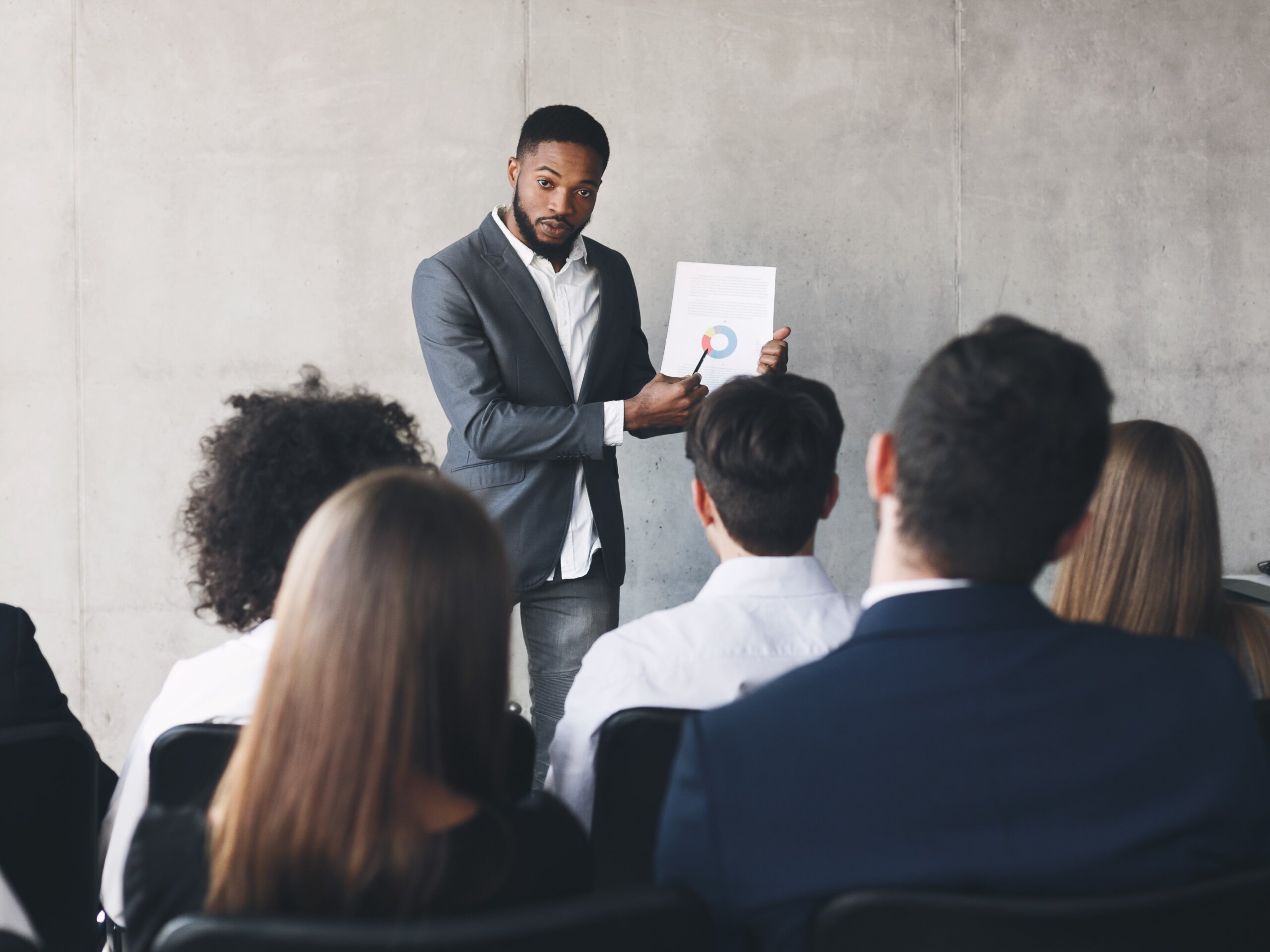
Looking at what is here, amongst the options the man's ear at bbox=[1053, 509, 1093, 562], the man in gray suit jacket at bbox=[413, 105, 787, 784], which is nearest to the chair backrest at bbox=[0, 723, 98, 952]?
the man's ear at bbox=[1053, 509, 1093, 562]

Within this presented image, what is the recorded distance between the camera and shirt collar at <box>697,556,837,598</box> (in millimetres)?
1515

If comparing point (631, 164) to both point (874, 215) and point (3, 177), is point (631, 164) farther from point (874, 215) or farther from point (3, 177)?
point (3, 177)

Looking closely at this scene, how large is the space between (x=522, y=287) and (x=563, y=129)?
1.39 feet

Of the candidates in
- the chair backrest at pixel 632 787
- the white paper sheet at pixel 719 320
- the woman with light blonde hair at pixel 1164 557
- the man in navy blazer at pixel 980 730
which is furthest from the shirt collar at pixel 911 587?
the white paper sheet at pixel 719 320

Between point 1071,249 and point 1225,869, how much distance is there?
3.00 metres

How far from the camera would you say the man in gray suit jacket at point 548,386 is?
2.57 meters

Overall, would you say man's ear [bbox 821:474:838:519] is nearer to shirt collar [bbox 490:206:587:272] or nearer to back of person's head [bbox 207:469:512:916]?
back of person's head [bbox 207:469:512:916]

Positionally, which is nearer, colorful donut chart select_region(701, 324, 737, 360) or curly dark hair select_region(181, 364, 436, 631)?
curly dark hair select_region(181, 364, 436, 631)

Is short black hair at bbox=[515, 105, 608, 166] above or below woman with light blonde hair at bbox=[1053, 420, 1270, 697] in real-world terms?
above

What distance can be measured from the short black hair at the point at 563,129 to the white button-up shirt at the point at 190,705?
1677 millimetres

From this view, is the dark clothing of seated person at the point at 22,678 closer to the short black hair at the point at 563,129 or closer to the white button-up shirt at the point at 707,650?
the white button-up shirt at the point at 707,650

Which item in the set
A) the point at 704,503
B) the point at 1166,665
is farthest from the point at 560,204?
the point at 1166,665

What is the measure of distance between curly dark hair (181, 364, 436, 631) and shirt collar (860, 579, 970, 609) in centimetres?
73

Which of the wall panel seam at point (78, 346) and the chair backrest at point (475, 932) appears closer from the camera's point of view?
the chair backrest at point (475, 932)
